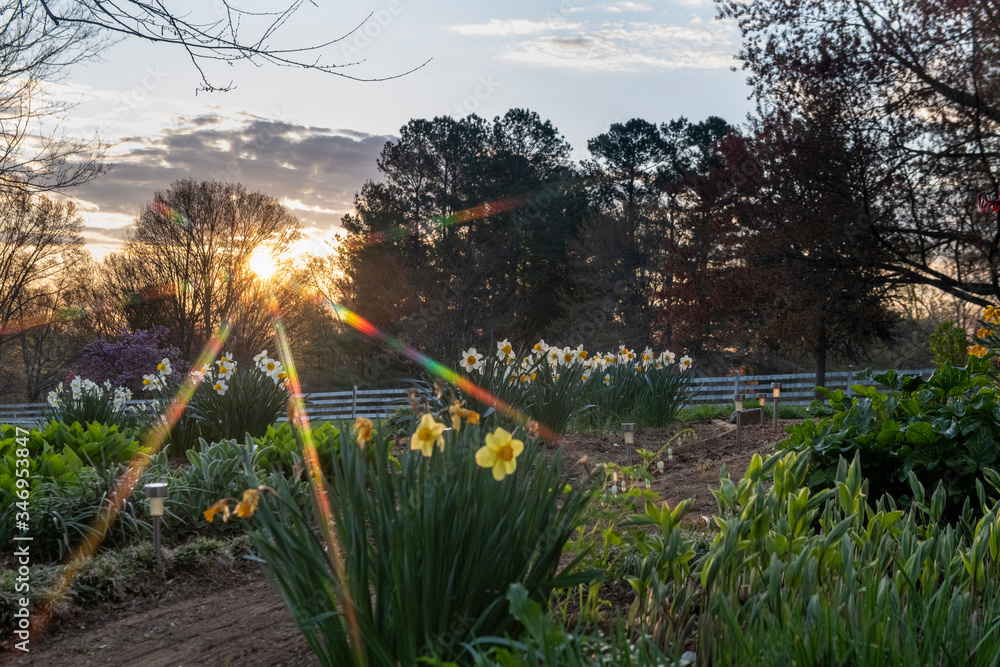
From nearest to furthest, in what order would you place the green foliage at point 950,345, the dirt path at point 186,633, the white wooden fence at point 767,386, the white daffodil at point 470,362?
the dirt path at point 186,633 < the white daffodil at point 470,362 < the green foliage at point 950,345 < the white wooden fence at point 767,386

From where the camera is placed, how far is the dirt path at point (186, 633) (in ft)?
8.00

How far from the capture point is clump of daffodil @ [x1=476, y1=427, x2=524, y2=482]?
1.75 metres

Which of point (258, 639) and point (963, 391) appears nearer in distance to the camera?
point (258, 639)

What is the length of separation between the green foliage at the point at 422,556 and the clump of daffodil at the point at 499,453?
126mm

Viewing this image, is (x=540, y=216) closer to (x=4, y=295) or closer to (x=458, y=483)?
(x=4, y=295)

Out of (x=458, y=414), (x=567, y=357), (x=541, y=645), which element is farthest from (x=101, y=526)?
(x=567, y=357)

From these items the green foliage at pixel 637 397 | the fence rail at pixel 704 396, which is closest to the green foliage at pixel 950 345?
the fence rail at pixel 704 396

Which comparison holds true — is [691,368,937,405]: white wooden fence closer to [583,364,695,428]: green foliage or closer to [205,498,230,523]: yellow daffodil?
[583,364,695,428]: green foliage

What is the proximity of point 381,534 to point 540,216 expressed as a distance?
22.2m

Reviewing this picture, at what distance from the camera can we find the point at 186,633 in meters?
2.82

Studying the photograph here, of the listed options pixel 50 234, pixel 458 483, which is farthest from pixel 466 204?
pixel 458 483

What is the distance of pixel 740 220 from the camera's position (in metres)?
12.1

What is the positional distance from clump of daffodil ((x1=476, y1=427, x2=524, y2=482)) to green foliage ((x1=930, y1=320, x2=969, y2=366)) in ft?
38.6

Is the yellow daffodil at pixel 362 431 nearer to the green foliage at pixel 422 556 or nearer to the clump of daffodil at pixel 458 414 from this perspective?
the green foliage at pixel 422 556
